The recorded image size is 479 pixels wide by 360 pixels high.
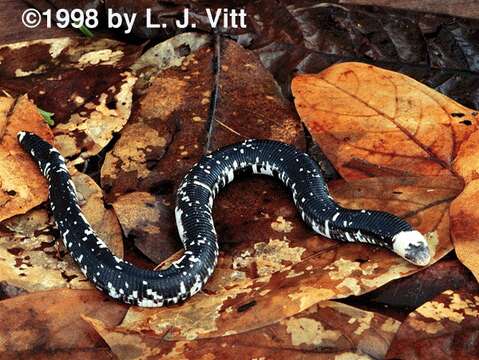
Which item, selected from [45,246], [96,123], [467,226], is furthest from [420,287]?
[96,123]

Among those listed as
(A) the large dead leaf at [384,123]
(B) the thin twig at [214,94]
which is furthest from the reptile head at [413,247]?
(B) the thin twig at [214,94]

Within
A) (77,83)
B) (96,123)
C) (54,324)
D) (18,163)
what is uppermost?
(77,83)

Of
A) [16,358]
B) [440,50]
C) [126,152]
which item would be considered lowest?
[16,358]

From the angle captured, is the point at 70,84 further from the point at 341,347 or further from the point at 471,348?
the point at 471,348

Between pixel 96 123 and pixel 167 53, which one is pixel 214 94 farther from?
pixel 96 123

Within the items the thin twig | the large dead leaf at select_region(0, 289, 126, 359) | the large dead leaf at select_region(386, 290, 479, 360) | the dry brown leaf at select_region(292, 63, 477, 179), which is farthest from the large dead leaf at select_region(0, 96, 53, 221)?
the large dead leaf at select_region(386, 290, 479, 360)

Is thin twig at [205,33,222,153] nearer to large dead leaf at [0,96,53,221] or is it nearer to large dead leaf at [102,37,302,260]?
large dead leaf at [102,37,302,260]

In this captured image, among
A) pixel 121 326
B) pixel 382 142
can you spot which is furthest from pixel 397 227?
pixel 121 326
